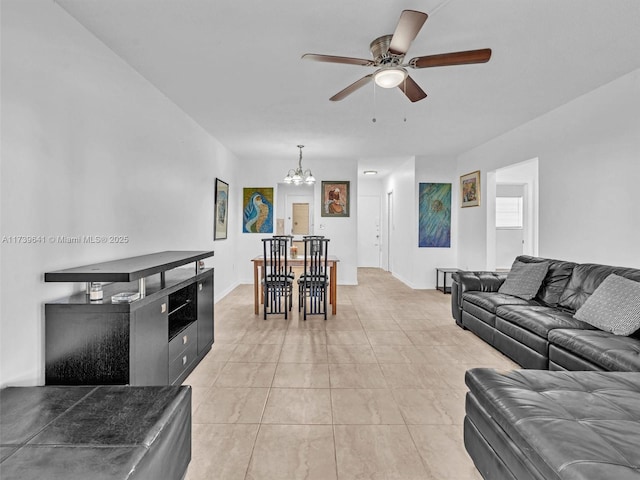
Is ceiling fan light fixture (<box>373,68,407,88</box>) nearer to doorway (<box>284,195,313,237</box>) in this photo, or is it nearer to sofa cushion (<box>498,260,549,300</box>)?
sofa cushion (<box>498,260,549,300</box>)

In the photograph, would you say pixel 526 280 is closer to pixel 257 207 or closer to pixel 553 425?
pixel 553 425

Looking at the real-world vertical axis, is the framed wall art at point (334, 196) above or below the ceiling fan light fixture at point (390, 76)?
below

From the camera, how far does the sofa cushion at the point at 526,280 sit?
11.9 feet

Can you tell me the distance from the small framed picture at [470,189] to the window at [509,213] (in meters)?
2.52

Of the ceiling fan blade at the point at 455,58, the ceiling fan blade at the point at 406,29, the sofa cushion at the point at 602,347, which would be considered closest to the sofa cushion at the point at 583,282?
the sofa cushion at the point at 602,347

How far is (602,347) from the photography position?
7.39 feet

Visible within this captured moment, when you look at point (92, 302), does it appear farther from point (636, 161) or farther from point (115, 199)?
point (636, 161)

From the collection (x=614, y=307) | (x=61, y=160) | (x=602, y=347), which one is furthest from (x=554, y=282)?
(x=61, y=160)

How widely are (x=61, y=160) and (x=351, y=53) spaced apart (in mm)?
2178

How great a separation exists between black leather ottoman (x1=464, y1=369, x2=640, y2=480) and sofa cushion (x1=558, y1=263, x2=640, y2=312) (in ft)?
4.80

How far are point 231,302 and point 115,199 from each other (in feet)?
10.2

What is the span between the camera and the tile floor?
1.85 metres

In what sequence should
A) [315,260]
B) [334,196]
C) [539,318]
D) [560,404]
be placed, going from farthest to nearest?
[334,196] → [315,260] → [539,318] → [560,404]

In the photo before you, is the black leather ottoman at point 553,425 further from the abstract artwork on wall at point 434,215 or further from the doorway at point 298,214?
the doorway at point 298,214
